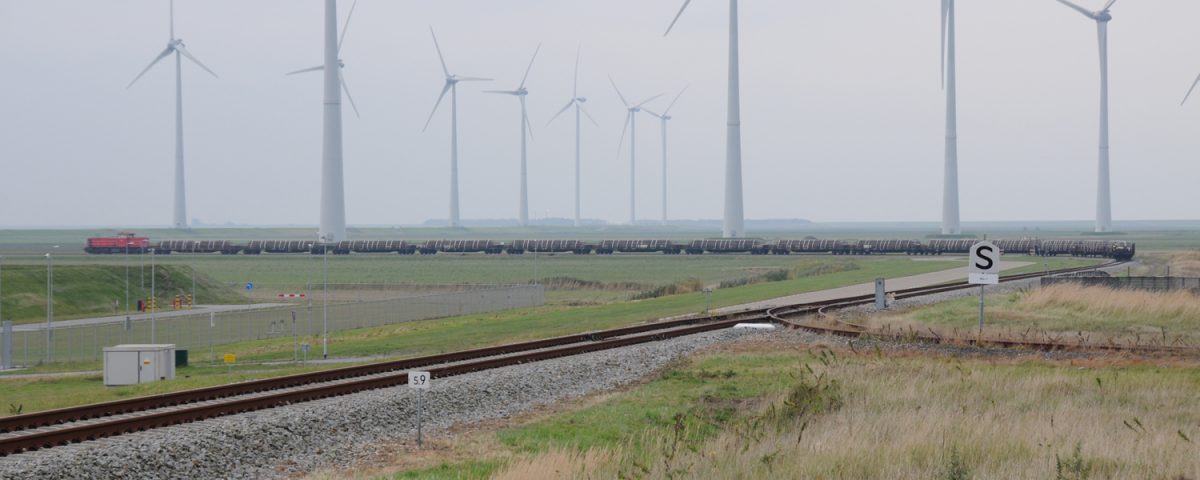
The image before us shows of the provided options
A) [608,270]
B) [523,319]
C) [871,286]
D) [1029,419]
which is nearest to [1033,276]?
[871,286]

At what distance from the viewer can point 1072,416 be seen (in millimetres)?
19344

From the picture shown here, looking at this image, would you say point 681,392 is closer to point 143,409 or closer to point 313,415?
point 313,415

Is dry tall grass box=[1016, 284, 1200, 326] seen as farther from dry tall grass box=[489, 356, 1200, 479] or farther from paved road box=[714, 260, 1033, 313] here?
dry tall grass box=[489, 356, 1200, 479]

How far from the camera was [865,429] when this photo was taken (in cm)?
1812

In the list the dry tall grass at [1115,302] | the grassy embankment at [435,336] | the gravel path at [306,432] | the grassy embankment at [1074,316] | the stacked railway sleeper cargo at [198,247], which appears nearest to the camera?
the gravel path at [306,432]

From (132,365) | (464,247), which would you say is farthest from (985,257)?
(464,247)

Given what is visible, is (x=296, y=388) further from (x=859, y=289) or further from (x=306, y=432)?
(x=859, y=289)

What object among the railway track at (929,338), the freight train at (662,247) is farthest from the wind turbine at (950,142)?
the railway track at (929,338)

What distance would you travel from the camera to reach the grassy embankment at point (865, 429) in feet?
50.6

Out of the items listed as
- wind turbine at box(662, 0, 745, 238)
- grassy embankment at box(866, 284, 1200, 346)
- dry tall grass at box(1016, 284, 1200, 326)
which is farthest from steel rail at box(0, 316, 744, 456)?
wind turbine at box(662, 0, 745, 238)

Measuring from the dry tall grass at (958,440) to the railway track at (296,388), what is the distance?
627 cm

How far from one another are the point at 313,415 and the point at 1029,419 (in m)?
10.7

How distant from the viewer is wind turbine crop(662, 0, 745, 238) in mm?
119812

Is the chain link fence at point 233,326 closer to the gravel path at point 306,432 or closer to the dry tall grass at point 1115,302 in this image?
the gravel path at point 306,432
